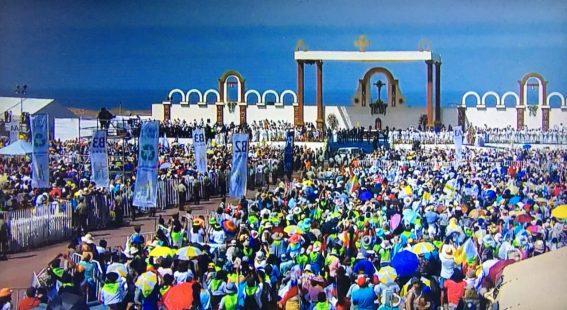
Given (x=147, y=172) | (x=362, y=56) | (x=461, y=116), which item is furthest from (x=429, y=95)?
(x=147, y=172)

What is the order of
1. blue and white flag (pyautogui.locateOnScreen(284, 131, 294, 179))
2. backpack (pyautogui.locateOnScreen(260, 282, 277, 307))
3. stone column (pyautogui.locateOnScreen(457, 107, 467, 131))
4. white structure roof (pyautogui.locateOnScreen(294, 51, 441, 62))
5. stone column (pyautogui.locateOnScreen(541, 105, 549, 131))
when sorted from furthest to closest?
stone column (pyautogui.locateOnScreen(457, 107, 467, 131))
stone column (pyautogui.locateOnScreen(541, 105, 549, 131))
white structure roof (pyautogui.locateOnScreen(294, 51, 441, 62))
blue and white flag (pyautogui.locateOnScreen(284, 131, 294, 179))
backpack (pyautogui.locateOnScreen(260, 282, 277, 307))

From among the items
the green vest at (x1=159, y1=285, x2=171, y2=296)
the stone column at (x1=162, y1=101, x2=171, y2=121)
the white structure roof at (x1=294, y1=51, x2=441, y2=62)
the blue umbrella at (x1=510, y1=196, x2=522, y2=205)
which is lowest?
the green vest at (x1=159, y1=285, x2=171, y2=296)

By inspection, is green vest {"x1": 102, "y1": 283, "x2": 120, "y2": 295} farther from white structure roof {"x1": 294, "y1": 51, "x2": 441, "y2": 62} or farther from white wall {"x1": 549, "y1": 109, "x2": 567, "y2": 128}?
white structure roof {"x1": 294, "y1": 51, "x2": 441, "y2": 62}

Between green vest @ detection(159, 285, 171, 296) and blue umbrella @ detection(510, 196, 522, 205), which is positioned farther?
blue umbrella @ detection(510, 196, 522, 205)

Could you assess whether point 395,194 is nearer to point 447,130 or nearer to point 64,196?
point 64,196

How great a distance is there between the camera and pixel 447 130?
2875 cm

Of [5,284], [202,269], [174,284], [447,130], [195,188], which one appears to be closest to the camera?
[174,284]

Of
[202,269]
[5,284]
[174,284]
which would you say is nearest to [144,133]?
[5,284]

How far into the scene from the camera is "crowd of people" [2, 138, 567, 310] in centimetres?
922

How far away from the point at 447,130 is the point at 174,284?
2064 cm

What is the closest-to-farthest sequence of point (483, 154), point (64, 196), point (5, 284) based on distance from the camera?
point (5, 284), point (64, 196), point (483, 154)

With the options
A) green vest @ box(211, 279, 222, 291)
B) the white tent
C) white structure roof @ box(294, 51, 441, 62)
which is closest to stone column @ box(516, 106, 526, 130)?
white structure roof @ box(294, 51, 441, 62)

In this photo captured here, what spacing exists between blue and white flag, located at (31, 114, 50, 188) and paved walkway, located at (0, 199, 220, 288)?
1.28 m

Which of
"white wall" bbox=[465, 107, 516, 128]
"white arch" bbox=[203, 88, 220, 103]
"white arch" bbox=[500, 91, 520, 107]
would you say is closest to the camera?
"white arch" bbox=[500, 91, 520, 107]
